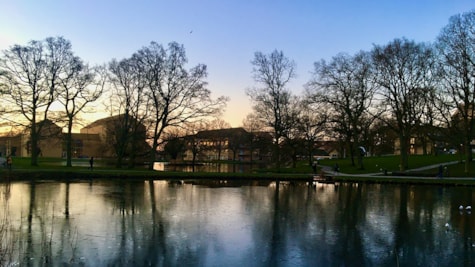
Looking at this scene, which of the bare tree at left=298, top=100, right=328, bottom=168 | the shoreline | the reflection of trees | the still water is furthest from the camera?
the bare tree at left=298, top=100, right=328, bottom=168

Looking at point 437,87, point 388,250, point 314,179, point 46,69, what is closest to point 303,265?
point 388,250

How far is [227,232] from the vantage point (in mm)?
11953

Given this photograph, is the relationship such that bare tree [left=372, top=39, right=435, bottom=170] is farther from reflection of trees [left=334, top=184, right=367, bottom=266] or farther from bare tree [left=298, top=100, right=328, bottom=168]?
reflection of trees [left=334, top=184, right=367, bottom=266]

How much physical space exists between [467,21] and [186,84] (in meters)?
27.4

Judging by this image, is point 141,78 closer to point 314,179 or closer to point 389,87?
point 314,179

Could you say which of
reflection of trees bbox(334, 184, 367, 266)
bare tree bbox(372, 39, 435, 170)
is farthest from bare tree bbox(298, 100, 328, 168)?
reflection of trees bbox(334, 184, 367, 266)

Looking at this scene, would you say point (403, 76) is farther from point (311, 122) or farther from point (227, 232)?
point (227, 232)

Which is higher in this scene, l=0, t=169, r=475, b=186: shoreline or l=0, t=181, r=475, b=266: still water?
l=0, t=169, r=475, b=186: shoreline

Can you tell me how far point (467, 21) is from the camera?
119ft

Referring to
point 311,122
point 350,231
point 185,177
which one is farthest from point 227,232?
point 311,122

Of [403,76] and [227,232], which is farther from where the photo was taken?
A: [403,76]

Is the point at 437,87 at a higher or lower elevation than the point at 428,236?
higher

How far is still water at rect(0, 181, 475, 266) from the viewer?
8992 mm

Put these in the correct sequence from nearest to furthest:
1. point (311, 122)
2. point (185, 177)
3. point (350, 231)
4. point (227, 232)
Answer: point (227, 232) → point (350, 231) → point (185, 177) → point (311, 122)
